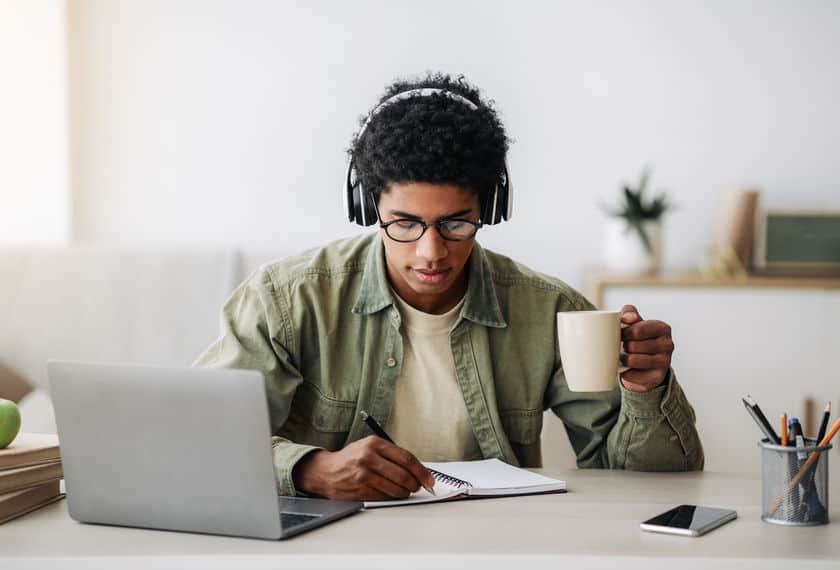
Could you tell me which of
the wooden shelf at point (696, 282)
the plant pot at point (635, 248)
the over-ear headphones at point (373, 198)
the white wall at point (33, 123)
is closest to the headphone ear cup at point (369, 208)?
the over-ear headphones at point (373, 198)

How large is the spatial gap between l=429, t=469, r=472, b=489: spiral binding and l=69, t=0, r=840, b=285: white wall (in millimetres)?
2123

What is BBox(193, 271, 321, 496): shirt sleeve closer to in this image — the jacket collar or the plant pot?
the jacket collar

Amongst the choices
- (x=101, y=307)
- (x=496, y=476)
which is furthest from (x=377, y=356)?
(x=101, y=307)

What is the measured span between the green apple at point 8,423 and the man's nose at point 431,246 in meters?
0.58

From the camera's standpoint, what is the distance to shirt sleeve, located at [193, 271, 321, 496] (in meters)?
1.50

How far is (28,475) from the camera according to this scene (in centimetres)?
118

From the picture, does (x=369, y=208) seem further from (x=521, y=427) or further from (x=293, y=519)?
(x=293, y=519)

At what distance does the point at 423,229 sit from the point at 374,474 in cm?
40

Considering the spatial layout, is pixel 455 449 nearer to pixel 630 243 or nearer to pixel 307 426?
pixel 307 426

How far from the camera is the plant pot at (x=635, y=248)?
3191 millimetres

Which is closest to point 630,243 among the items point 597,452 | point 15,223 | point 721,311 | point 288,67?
point 721,311

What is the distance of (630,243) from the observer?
320 cm

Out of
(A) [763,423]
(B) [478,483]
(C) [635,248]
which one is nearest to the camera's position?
(A) [763,423]

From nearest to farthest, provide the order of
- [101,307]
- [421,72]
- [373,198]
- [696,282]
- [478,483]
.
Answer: [478,483]
[373,198]
[101,307]
[696,282]
[421,72]
